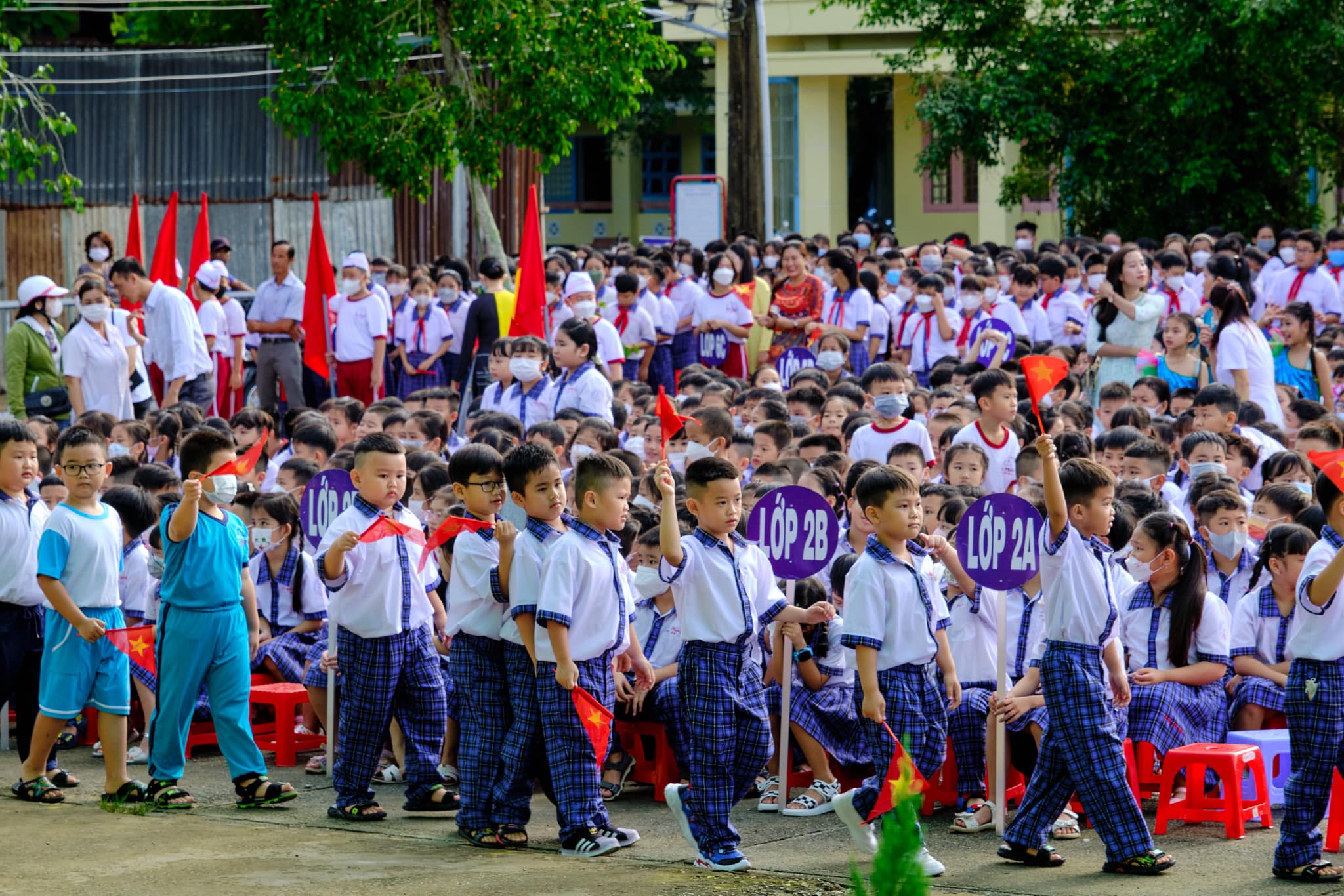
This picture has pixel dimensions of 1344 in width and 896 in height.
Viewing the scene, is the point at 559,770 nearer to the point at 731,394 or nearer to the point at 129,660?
the point at 129,660

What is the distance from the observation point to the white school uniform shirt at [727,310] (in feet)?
55.3

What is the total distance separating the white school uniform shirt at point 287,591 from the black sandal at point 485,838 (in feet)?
7.46

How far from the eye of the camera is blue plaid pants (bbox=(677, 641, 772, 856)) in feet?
21.4

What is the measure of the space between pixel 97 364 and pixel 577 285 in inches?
192

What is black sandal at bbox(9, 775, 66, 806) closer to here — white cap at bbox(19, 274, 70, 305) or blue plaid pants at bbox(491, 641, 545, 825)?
blue plaid pants at bbox(491, 641, 545, 825)

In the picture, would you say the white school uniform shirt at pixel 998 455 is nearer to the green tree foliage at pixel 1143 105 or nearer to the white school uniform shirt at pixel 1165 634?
the white school uniform shirt at pixel 1165 634

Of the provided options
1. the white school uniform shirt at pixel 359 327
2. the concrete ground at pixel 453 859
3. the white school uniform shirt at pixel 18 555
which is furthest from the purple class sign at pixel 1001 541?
the white school uniform shirt at pixel 359 327

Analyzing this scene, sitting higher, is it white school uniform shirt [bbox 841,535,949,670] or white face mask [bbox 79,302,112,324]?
white face mask [bbox 79,302,112,324]

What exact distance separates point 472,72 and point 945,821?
13.5 meters

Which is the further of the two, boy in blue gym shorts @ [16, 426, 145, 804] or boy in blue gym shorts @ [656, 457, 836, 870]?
boy in blue gym shorts @ [16, 426, 145, 804]

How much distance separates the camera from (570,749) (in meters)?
6.68

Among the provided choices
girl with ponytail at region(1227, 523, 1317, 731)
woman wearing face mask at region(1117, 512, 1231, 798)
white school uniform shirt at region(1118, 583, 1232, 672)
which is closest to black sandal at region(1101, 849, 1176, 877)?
woman wearing face mask at region(1117, 512, 1231, 798)

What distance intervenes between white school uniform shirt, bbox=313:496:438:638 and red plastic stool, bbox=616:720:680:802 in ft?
3.73

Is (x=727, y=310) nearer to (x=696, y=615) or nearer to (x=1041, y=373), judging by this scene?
(x=1041, y=373)
